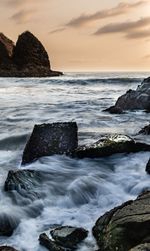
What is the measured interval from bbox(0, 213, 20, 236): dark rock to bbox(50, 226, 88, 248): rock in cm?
67

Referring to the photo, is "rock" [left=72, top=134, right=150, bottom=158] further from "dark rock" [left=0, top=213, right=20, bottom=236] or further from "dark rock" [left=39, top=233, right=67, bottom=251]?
"dark rock" [left=39, top=233, right=67, bottom=251]

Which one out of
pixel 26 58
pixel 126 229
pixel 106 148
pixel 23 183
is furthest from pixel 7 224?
pixel 26 58

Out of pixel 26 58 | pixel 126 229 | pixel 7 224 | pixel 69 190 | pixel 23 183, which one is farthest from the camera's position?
pixel 26 58

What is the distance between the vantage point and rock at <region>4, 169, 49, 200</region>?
604 cm

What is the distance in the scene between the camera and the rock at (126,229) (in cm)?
414

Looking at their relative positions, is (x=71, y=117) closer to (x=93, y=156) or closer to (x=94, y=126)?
(x=94, y=126)

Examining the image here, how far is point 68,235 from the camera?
4.55 m

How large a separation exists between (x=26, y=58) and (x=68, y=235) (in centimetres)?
8989

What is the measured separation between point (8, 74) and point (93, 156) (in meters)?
80.5

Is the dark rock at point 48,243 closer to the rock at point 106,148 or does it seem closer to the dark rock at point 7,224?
the dark rock at point 7,224

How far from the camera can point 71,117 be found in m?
15.1

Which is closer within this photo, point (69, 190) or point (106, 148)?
point (69, 190)

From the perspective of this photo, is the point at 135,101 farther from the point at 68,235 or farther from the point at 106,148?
the point at 68,235

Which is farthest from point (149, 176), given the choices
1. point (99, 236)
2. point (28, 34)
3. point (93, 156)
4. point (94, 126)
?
point (28, 34)
